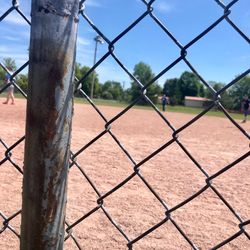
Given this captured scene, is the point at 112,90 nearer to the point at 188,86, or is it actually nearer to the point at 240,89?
the point at 188,86

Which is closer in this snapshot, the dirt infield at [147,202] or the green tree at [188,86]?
the dirt infield at [147,202]

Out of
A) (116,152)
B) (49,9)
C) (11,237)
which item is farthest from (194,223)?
(116,152)

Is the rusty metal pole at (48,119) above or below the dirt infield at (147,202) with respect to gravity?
above

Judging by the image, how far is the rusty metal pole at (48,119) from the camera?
92 centimetres

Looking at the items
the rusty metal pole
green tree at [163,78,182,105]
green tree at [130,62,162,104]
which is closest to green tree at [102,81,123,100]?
green tree at [163,78,182,105]

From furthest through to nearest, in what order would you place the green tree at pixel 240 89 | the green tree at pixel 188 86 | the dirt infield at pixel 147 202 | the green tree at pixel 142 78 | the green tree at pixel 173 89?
the green tree at pixel 188 86
the green tree at pixel 173 89
the dirt infield at pixel 147 202
the green tree at pixel 240 89
the green tree at pixel 142 78

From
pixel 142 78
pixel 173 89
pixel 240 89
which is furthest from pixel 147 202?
pixel 173 89

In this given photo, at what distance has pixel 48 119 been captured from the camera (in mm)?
953

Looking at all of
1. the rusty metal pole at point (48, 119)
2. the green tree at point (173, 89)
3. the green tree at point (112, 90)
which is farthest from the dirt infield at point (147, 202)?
the green tree at point (173, 89)

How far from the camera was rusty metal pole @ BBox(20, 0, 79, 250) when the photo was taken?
924 mm

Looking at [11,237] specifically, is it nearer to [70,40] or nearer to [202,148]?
[70,40]

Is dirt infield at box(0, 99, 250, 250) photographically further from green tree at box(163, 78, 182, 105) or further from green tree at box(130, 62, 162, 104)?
green tree at box(163, 78, 182, 105)

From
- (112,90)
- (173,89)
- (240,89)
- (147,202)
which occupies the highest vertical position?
(240,89)

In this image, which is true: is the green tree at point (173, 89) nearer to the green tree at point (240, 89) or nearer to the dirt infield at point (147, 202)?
the green tree at point (240, 89)
